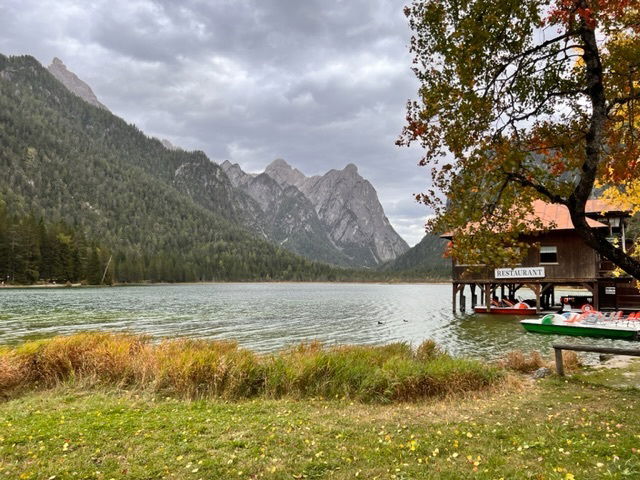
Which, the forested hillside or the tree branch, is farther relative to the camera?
the forested hillside

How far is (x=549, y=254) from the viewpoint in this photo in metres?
37.5

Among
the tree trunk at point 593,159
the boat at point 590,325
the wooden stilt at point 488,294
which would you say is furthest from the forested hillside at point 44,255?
the tree trunk at point 593,159

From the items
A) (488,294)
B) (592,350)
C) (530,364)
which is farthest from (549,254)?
(592,350)

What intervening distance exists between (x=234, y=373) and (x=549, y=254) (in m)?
33.7

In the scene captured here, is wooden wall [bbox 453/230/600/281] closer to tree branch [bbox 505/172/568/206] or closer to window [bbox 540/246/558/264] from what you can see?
window [bbox 540/246/558/264]

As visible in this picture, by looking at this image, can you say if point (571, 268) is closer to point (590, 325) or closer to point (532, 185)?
point (590, 325)

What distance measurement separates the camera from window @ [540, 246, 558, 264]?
37219 mm

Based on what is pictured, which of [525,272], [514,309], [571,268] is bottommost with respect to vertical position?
[514,309]

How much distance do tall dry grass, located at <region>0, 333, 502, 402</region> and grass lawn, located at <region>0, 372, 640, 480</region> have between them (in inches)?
32.5

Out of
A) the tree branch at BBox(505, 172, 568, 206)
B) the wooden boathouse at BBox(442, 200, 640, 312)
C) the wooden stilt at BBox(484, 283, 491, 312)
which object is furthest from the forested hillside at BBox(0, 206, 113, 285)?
the tree branch at BBox(505, 172, 568, 206)

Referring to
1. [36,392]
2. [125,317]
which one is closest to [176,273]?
[125,317]

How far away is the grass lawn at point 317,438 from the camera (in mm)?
6352

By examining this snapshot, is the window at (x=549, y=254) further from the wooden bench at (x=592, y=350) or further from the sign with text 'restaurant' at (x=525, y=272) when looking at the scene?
the wooden bench at (x=592, y=350)

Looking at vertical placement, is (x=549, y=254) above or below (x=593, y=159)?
below
